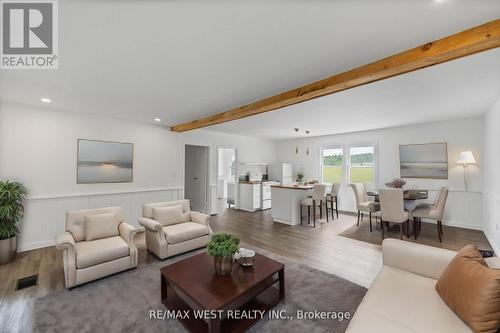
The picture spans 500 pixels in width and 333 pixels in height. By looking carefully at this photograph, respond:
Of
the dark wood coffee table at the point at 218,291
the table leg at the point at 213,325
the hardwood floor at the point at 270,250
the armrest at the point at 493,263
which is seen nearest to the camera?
the armrest at the point at 493,263

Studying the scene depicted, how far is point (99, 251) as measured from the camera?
8.59 ft

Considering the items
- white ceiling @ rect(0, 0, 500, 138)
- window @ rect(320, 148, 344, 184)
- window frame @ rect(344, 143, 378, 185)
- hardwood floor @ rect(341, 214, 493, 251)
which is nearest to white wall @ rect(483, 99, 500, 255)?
hardwood floor @ rect(341, 214, 493, 251)

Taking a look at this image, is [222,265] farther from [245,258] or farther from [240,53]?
[240,53]

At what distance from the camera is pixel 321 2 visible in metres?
1.39

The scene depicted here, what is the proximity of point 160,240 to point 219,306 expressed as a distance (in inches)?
76.0

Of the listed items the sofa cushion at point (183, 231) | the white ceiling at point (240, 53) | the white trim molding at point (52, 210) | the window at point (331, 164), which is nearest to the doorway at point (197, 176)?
the white trim molding at point (52, 210)

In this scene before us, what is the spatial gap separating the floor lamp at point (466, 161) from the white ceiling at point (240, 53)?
4.20 ft

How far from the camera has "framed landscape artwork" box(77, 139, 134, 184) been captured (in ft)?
13.5

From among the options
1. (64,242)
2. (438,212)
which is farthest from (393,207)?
(64,242)

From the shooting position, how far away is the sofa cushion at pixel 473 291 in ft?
3.80

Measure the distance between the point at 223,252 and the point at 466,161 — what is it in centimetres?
551

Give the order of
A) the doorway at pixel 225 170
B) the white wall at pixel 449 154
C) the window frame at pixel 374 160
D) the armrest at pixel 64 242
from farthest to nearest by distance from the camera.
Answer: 1. the doorway at pixel 225 170
2. the window frame at pixel 374 160
3. the white wall at pixel 449 154
4. the armrest at pixel 64 242

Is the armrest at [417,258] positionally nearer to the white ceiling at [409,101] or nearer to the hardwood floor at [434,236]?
the white ceiling at [409,101]

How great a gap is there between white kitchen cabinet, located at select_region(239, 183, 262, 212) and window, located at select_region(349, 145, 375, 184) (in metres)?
2.97
